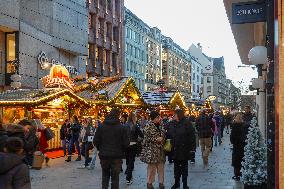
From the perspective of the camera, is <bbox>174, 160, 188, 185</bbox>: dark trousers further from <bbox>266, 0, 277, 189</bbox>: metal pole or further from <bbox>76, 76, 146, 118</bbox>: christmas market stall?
<bbox>76, 76, 146, 118</bbox>: christmas market stall

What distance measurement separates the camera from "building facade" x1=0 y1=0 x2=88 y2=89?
27.6m

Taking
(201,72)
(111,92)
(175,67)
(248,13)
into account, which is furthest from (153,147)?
(201,72)

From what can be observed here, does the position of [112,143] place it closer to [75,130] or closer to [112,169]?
[112,169]

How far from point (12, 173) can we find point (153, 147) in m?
5.76

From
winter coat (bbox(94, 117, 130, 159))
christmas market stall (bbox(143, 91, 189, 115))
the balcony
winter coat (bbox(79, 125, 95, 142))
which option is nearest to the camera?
winter coat (bbox(94, 117, 130, 159))

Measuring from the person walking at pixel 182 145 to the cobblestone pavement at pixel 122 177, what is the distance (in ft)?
2.15

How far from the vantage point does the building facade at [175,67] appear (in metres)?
91.9

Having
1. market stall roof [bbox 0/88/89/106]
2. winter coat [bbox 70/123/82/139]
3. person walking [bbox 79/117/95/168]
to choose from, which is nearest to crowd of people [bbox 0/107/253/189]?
person walking [bbox 79/117/95/168]

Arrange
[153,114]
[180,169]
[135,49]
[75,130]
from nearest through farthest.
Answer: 1. [153,114]
2. [180,169]
3. [75,130]
4. [135,49]

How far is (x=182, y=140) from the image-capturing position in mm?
11266

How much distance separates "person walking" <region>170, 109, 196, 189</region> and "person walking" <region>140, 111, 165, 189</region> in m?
0.33

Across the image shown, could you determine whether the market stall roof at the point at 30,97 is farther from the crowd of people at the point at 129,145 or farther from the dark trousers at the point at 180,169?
the dark trousers at the point at 180,169

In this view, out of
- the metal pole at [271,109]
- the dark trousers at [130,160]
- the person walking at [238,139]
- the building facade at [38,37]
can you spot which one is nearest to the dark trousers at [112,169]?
the dark trousers at [130,160]

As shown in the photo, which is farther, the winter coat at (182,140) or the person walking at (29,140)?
the winter coat at (182,140)
